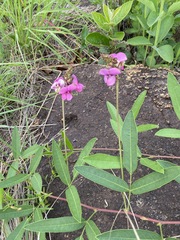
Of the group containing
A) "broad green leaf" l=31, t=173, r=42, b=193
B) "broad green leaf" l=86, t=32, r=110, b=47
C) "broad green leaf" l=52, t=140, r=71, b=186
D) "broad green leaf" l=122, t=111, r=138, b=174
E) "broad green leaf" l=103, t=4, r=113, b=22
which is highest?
"broad green leaf" l=103, t=4, r=113, b=22

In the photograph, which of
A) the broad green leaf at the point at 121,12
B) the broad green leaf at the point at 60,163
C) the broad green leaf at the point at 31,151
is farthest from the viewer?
the broad green leaf at the point at 121,12

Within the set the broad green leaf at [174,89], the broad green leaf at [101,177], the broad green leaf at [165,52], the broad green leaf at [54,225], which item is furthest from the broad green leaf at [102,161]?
the broad green leaf at [165,52]

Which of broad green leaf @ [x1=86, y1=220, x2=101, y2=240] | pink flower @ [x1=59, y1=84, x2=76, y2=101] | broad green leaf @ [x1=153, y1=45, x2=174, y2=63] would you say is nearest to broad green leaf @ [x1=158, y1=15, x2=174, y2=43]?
broad green leaf @ [x1=153, y1=45, x2=174, y2=63]

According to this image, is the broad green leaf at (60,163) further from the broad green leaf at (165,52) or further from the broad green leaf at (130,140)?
the broad green leaf at (165,52)

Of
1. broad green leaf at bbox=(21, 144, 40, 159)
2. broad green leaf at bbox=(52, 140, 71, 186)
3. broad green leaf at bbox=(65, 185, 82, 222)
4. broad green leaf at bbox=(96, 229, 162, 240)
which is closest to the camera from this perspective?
broad green leaf at bbox=(96, 229, 162, 240)

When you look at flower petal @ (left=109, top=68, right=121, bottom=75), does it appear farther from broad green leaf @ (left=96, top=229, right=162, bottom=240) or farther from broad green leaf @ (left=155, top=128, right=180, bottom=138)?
broad green leaf @ (left=96, top=229, right=162, bottom=240)

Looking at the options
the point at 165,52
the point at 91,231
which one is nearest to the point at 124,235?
the point at 91,231

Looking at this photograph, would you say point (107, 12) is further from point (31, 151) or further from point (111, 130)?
point (31, 151)
